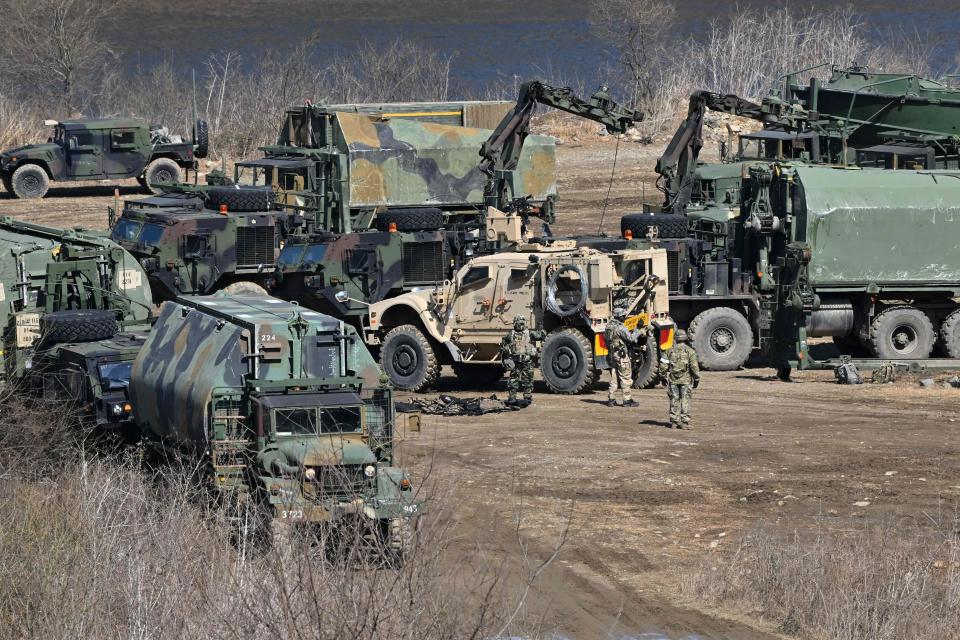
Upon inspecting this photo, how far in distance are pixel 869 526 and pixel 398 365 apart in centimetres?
813

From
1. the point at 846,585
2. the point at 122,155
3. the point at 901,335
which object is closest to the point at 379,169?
the point at 122,155

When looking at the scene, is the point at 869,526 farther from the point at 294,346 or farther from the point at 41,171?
the point at 41,171

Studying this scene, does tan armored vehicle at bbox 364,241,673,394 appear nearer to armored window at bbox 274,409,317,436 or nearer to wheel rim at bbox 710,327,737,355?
wheel rim at bbox 710,327,737,355

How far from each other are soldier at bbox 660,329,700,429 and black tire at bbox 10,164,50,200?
71.4 ft

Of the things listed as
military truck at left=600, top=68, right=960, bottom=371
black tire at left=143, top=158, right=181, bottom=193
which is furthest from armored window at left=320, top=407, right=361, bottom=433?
black tire at left=143, top=158, right=181, bottom=193

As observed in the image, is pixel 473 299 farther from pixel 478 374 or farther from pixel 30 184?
pixel 30 184

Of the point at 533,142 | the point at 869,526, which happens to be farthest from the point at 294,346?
the point at 533,142

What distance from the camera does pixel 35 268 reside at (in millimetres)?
20562

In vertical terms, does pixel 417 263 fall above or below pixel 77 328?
above

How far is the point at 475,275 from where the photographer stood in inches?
829

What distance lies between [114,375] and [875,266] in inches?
418

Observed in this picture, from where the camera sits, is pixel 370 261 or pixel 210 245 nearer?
pixel 370 261

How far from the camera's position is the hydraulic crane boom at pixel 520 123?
28469 mm

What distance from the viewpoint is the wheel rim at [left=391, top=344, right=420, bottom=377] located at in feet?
69.2
